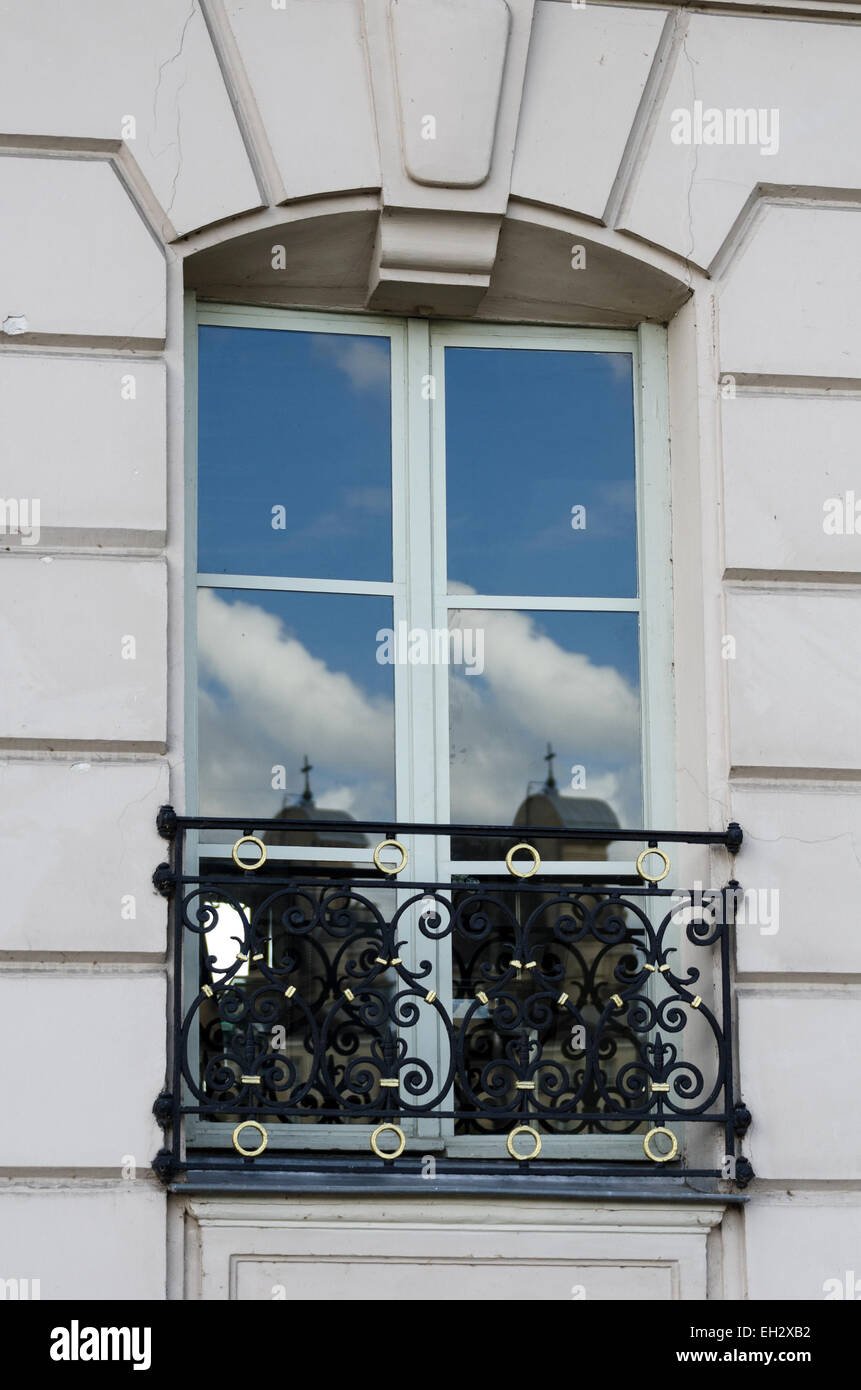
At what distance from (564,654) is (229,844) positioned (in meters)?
1.23

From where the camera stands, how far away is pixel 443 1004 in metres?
5.05

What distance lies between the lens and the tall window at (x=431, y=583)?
5.27m

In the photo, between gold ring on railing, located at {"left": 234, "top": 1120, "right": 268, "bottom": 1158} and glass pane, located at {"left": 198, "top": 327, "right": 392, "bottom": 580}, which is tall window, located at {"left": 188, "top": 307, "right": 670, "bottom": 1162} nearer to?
glass pane, located at {"left": 198, "top": 327, "right": 392, "bottom": 580}

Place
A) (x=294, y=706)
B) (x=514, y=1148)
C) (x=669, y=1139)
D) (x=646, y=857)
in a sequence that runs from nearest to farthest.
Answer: (x=514, y=1148) < (x=669, y=1139) < (x=646, y=857) < (x=294, y=706)

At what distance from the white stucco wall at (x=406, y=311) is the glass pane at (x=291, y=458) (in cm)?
21

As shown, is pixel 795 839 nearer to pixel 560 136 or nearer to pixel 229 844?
pixel 229 844

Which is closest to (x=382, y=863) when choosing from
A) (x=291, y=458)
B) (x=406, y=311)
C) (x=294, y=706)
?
(x=294, y=706)

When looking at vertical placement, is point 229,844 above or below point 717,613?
below

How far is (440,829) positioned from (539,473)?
130 cm

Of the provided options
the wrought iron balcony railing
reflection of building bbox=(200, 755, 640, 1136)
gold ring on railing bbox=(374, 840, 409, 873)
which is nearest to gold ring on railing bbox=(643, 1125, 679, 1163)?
the wrought iron balcony railing

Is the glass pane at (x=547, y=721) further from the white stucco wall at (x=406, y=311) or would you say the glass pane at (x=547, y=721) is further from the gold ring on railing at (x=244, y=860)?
the gold ring on railing at (x=244, y=860)

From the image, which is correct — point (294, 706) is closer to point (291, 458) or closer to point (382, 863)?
point (382, 863)

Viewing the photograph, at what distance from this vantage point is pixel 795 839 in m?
5.09

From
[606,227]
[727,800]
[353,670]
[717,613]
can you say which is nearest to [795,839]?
[727,800]
